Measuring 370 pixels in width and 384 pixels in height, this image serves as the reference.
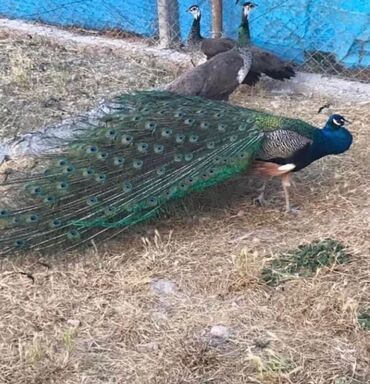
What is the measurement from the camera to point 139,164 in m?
4.06

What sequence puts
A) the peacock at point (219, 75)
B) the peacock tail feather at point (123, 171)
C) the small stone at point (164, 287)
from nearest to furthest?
the small stone at point (164, 287)
the peacock tail feather at point (123, 171)
the peacock at point (219, 75)

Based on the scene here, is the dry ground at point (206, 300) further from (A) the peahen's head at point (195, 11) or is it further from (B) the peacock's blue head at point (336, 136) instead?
(A) the peahen's head at point (195, 11)

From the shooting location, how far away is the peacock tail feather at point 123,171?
389cm

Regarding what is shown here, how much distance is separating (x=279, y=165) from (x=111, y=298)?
1.23 metres

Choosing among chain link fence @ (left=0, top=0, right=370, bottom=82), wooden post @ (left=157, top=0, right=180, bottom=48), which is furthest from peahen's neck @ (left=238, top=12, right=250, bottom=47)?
wooden post @ (left=157, top=0, right=180, bottom=48)

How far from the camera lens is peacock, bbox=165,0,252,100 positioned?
570 centimetres

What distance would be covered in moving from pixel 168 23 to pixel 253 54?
122 centimetres

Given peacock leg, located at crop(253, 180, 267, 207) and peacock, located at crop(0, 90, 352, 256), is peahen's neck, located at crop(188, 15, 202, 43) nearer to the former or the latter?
peacock, located at crop(0, 90, 352, 256)

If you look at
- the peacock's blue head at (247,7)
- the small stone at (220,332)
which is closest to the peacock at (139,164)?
the small stone at (220,332)

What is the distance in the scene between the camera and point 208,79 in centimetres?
578

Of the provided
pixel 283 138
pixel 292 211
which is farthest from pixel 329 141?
pixel 292 211

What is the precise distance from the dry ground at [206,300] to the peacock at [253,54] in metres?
1.49

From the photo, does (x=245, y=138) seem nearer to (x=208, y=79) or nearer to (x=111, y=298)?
(x=111, y=298)

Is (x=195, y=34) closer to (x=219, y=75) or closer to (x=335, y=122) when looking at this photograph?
(x=219, y=75)
